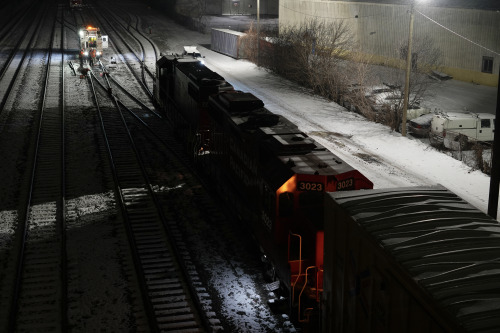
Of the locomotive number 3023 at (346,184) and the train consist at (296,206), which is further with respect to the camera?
the locomotive number 3023 at (346,184)

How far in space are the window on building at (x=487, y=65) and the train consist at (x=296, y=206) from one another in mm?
28400

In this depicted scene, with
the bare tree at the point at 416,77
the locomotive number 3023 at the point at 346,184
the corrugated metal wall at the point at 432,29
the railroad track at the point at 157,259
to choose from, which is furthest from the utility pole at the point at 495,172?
the corrugated metal wall at the point at 432,29

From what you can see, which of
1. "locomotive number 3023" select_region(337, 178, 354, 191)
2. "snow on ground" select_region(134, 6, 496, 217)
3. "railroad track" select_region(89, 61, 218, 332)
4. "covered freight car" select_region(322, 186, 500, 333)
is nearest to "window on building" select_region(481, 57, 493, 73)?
"snow on ground" select_region(134, 6, 496, 217)

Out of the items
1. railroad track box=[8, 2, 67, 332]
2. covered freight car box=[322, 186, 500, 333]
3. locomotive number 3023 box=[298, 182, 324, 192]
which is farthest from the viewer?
railroad track box=[8, 2, 67, 332]

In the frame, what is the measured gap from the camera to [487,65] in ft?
140

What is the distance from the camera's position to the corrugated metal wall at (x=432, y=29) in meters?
42.4

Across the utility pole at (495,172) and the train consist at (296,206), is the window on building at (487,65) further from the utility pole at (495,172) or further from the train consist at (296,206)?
the utility pole at (495,172)

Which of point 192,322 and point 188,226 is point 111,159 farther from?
point 192,322

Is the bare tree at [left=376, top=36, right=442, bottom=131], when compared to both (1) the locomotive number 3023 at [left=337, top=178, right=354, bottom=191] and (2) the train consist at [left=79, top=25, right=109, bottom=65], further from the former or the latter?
(2) the train consist at [left=79, top=25, right=109, bottom=65]

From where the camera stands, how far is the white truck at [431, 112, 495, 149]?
2781 centimetres

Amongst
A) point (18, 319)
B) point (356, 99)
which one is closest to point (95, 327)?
point (18, 319)

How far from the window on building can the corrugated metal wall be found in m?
0.27

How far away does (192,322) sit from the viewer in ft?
41.5

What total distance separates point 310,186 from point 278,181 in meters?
0.73
